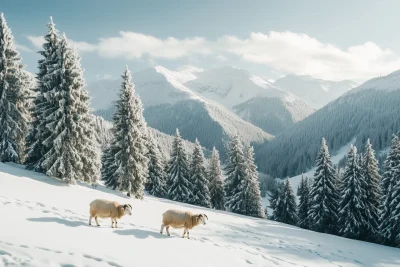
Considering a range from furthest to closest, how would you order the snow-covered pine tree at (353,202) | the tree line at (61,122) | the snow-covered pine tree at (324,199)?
1. the snow-covered pine tree at (324,199)
2. the snow-covered pine tree at (353,202)
3. the tree line at (61,122)

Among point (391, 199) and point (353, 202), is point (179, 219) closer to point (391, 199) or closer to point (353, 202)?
point (391, 199)

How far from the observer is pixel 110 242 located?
1277cm

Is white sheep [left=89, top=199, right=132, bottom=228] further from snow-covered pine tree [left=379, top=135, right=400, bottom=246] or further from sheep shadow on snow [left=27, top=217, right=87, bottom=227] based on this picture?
snow-covered pine tree [left=379, top=135, right=400, bottom=246]

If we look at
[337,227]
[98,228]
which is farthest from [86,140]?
[337,227]

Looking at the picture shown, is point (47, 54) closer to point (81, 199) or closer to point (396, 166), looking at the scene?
point (81, 199)

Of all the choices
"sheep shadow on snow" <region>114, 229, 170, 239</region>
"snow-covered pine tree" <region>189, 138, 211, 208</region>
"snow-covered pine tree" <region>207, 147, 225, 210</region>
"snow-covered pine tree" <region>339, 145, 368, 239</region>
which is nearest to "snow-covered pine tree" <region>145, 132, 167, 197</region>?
"snow-covered pine tree" <region>189, 138, 211, 208</region>

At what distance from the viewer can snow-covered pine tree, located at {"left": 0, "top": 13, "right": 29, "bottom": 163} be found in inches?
1143

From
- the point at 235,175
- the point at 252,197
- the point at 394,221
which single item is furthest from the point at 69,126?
the point at 394,221

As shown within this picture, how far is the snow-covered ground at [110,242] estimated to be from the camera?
1078 cm

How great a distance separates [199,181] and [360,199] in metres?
23.2

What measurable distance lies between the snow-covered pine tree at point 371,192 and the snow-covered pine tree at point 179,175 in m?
24.7

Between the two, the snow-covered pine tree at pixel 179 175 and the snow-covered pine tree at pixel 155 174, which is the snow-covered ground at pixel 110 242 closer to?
the snow-covered pine tree at pixel 179 175

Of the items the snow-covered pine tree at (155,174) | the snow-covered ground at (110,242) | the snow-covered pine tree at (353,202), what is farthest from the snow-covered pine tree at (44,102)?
the snow-covered pine tree at (353,202)

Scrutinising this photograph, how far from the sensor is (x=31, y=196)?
18.7 m
